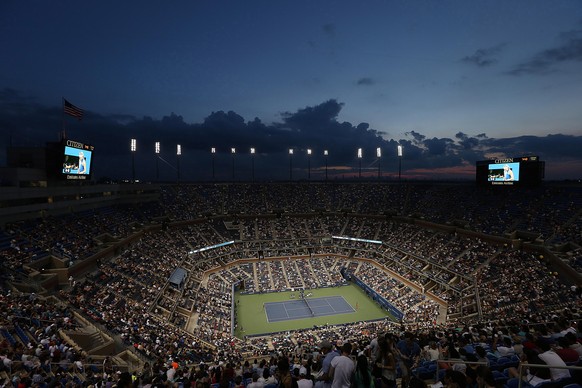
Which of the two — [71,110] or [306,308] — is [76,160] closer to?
[71,110]

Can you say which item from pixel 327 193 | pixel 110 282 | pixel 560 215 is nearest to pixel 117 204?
pixel 110 282

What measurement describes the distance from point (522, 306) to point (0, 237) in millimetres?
47032

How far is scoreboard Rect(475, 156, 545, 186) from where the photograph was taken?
47.8 meters

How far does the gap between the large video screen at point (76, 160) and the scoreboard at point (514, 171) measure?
193 feet

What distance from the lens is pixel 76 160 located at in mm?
38156

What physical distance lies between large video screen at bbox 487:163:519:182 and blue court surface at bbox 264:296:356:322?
103 feet

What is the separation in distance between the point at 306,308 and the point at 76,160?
34.4 metres

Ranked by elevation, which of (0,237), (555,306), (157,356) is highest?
(0,237)

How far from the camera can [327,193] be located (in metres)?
79.4

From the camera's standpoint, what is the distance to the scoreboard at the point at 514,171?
157ft

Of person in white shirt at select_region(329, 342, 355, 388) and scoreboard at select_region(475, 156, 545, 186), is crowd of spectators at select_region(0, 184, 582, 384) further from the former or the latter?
person in white shirt at select_region(329, 342, 355, 388)

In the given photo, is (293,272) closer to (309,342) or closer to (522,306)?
(309,342)

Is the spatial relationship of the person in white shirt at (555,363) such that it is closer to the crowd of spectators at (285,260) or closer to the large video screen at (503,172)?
the crowd of spectators at (285,260)

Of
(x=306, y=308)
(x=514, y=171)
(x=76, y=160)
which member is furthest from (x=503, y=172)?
(x=76, y=160)
